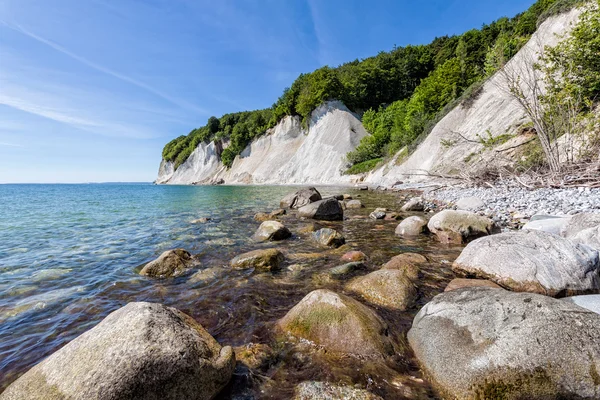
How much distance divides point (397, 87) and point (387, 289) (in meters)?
73.1

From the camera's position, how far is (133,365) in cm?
247

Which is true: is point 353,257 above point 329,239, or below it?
below

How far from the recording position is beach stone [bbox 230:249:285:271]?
22.3 feet

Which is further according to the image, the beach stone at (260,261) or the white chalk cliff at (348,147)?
the white chalk cliff at (348,147)

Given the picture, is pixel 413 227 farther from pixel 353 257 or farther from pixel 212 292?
pixel 212 292

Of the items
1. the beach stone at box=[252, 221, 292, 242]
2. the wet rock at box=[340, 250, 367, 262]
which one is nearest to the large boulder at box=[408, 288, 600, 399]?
the wet rock at box=[340, 250, 367, 262]

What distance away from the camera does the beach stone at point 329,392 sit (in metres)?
2.78

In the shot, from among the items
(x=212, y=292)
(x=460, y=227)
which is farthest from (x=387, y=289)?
(x=460, y=227)

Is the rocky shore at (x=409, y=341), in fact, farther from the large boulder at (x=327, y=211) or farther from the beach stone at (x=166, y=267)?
the large boulder at (x=327, y=211)

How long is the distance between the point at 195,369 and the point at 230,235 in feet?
27.1

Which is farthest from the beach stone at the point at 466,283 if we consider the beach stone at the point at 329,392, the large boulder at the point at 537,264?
the beach stone at the point at 329,392

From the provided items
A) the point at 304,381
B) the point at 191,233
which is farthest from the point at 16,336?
the point at 191,233

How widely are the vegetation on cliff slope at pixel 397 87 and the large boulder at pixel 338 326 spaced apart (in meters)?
37.1

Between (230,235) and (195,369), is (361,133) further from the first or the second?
(195,369)
